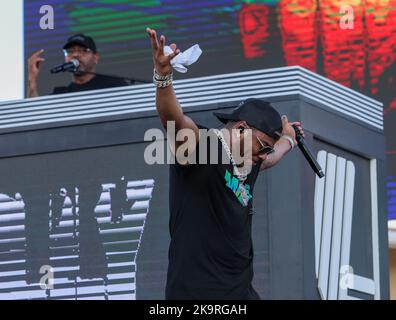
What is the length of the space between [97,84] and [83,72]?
11 cm

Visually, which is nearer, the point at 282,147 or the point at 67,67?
the point at 282,147

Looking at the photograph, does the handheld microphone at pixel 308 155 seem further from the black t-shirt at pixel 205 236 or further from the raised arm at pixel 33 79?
the raised arm at pixel 33 79

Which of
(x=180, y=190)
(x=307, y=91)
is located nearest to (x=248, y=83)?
(x=307, y=91)

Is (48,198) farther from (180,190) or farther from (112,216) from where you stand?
(180,190)

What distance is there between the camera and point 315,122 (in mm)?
7566

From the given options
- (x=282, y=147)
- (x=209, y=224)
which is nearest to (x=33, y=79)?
(x=282, y=147)

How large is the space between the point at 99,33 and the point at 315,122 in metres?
4.13

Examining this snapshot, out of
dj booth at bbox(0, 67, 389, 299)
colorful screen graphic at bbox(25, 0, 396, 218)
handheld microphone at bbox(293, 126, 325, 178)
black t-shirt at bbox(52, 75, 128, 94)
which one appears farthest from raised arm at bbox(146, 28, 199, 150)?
colorful screen graphic at bbox(25, 0, 396, 218)

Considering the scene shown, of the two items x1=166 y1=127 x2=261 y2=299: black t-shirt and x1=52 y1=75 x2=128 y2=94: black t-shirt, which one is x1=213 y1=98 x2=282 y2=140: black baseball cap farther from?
x1=52 y1=75 x2=128 y2=94: black t-shirt

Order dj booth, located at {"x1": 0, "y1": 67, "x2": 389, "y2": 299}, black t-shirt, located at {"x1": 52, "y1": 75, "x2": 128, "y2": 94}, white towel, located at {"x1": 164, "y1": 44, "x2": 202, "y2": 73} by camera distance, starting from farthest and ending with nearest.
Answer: black t-shirt, located at {"x1": 52, "y1": 75, "x2": 128, "y2": 94}, dj booth, located at {"x1": 0, "y1": 67, "x2": 389, "y2": 299}, white towel, located at {"x1": 164, "y1": 44, "x2": 202, "y2": 73}

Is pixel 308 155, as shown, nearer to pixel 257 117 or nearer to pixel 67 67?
pixel 257 117

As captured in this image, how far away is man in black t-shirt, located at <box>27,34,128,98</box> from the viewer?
28.3 ft

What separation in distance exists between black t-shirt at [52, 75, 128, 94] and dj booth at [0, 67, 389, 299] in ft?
2.37

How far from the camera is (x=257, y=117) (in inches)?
228
